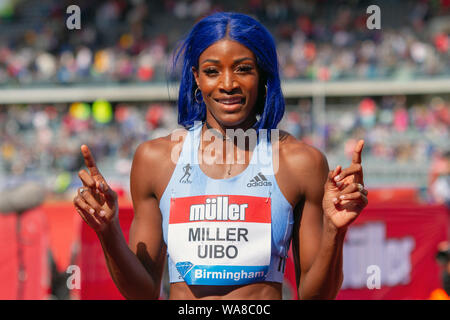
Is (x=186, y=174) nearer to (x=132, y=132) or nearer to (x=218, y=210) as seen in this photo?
(x=218, y=210)

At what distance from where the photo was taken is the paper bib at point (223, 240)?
2281 mm

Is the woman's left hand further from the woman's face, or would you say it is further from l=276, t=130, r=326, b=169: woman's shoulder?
the woman's face

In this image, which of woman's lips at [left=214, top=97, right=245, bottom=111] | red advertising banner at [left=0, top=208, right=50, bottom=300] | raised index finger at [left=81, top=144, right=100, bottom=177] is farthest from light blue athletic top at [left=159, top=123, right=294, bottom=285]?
red advertising banner at [left=0, top=208, right=50, bottom=300]

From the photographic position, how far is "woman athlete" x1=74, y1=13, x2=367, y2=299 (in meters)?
2.28

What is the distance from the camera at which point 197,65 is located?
8.21ft

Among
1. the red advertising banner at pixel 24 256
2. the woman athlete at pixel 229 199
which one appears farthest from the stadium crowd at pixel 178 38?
the woman athlete at pixel 229 199

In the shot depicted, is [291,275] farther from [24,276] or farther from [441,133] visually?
[441,133]

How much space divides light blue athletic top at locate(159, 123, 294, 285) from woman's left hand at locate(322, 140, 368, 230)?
23 centimetres

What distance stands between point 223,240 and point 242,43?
775mm

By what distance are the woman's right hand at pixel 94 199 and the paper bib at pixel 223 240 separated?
0.99 feet

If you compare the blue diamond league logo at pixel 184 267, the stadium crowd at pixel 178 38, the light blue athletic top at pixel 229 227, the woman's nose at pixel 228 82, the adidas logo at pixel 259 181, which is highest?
the stadium crowd at pixel 178 38

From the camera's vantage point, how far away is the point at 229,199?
2.33 metres

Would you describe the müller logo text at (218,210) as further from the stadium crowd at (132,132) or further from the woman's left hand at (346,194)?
the stadium crowd at (132,132)

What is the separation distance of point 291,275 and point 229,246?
4.37m
